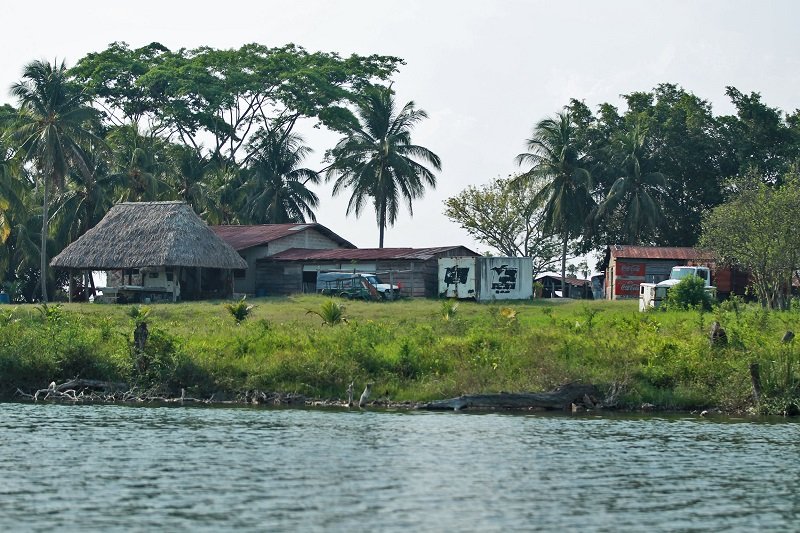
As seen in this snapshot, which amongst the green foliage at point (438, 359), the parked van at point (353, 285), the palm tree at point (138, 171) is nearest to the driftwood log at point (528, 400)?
the green foliage at point (438, 359)

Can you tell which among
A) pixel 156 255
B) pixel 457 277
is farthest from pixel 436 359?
pixel 156 255

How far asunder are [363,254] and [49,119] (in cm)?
1603

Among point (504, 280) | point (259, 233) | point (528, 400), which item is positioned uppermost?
point (259, 233)

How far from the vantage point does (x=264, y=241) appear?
60719mm

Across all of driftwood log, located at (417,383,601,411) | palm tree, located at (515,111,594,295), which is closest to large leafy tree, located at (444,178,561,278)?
palm tree, located at (515,111,594,295)

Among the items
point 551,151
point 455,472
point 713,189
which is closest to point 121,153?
point 551,151

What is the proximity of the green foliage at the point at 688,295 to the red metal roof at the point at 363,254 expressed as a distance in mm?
15605

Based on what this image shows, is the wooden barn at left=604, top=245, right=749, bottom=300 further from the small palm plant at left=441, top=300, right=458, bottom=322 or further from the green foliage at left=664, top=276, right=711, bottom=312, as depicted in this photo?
the small palm plant at left=441, top=300, right=458, bottom=322

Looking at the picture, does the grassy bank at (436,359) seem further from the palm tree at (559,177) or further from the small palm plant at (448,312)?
the palm tree at (559,177)

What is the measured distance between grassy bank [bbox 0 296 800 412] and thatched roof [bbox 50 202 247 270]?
17.9 metres

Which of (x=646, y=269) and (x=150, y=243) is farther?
(x=646, y=269)

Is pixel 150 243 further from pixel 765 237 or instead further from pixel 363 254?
pixel 765 237

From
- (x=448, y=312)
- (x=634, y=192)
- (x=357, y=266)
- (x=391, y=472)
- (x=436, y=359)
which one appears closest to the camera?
(x=391, y=472)

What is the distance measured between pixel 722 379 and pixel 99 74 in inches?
2236
